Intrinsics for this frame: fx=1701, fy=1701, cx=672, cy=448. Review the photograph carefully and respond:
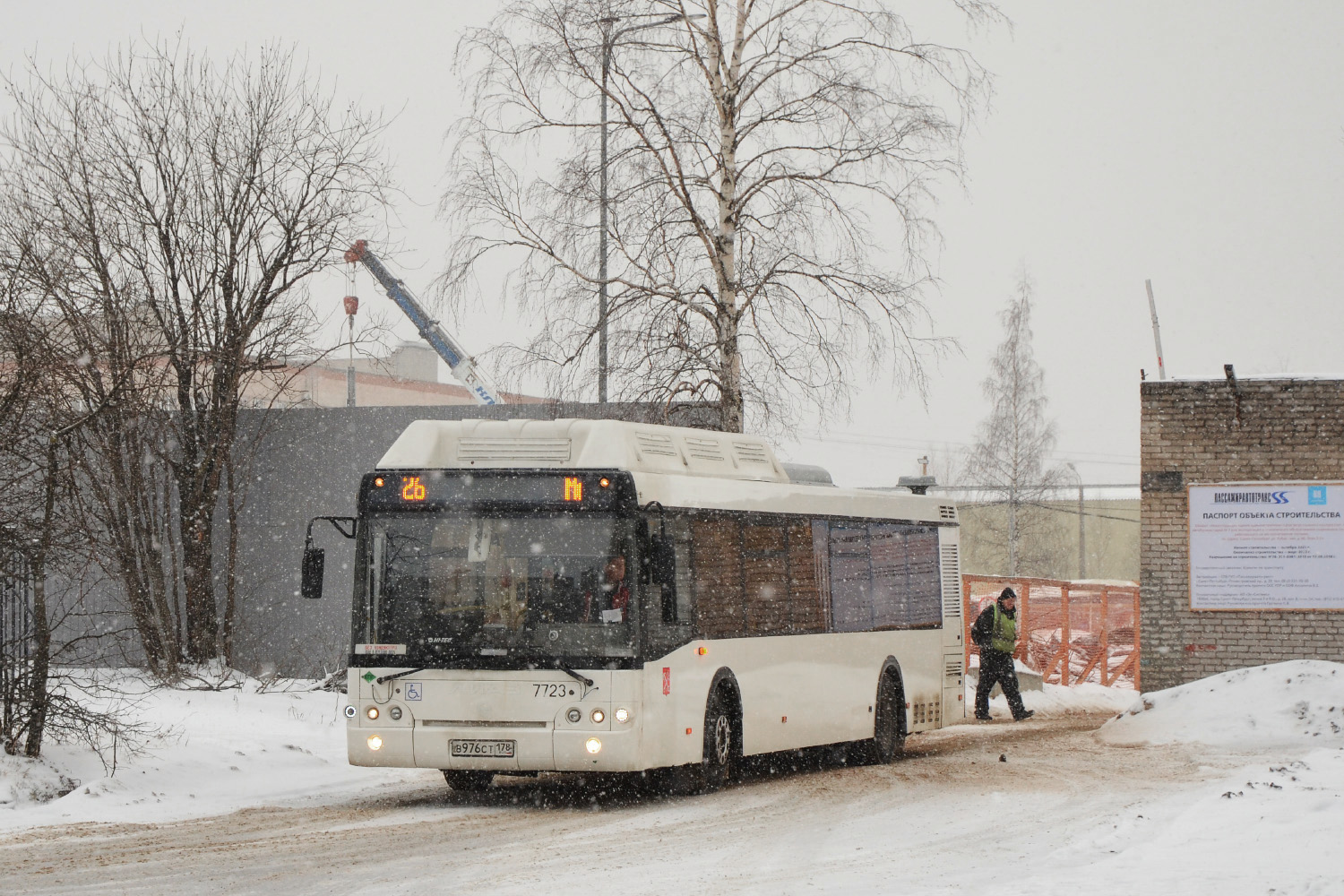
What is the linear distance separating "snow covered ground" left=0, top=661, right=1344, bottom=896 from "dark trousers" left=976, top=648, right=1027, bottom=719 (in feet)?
14.4

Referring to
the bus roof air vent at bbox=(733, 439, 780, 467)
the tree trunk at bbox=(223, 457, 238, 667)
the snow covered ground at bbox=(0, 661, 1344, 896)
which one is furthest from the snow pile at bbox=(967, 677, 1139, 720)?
the tree trunk at bbox=(223, 457, 238, 667)

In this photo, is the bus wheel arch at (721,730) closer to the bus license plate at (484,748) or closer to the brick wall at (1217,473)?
the bus license plate at (484,748)

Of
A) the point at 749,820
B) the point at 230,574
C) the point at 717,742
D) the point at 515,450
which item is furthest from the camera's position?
the point at 230,574

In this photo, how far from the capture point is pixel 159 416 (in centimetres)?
2380

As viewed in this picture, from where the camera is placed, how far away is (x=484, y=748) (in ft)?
41.2

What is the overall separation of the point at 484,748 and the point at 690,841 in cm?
242

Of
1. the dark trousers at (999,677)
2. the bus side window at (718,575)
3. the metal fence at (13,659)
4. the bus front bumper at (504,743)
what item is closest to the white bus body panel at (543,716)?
the bus front bumper at (504,743)

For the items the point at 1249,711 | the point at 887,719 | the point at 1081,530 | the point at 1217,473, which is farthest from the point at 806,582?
the point at 1081,530

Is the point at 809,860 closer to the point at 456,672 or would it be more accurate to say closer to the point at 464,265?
the point at 456,672

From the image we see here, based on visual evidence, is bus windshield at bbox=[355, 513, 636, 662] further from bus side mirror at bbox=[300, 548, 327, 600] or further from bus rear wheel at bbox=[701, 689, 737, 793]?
bus rear wheel at bbox=[701, 689, 737, 793]

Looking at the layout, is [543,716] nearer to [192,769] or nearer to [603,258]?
[192,769]

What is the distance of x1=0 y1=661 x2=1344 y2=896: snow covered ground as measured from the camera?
348 inches

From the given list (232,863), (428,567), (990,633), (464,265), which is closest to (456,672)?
(428,567)

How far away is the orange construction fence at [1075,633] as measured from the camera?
93.7ft
